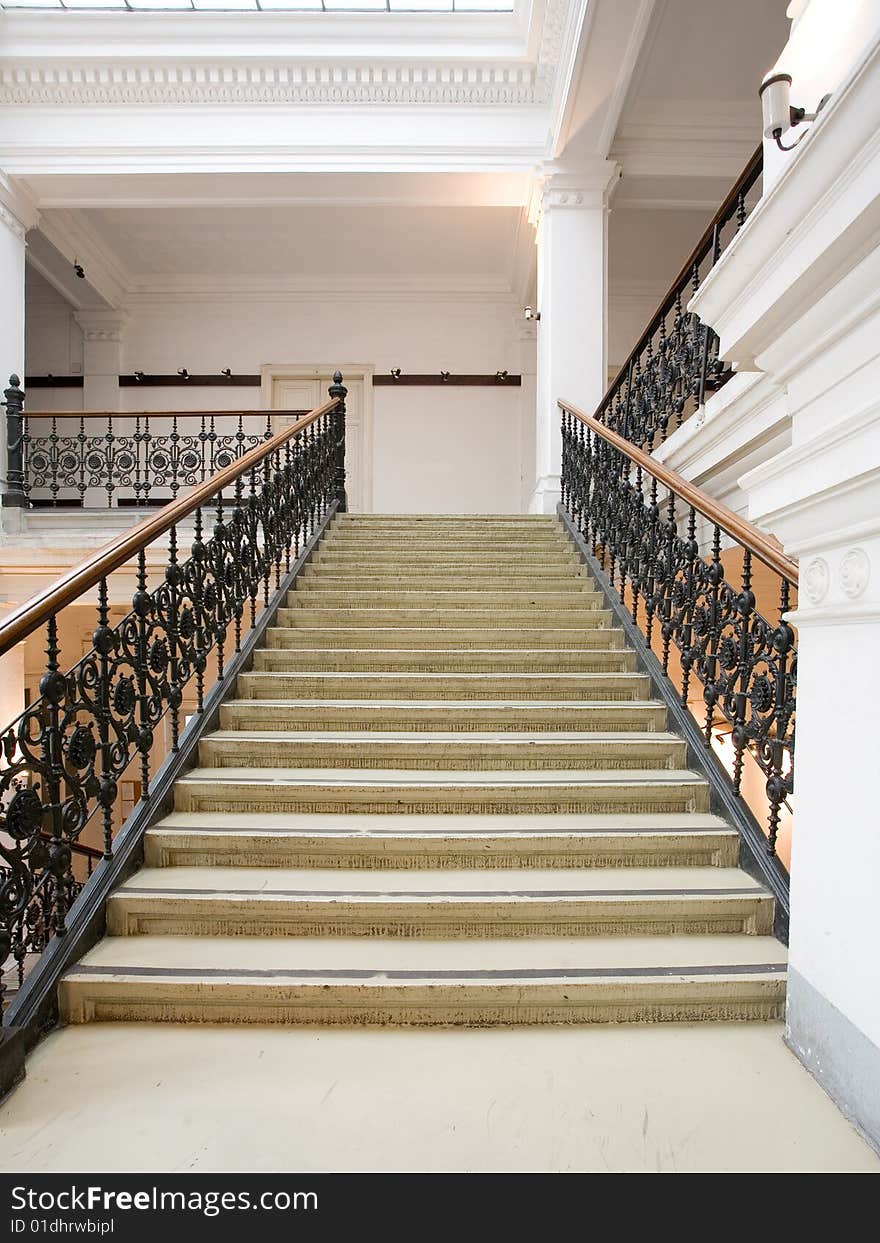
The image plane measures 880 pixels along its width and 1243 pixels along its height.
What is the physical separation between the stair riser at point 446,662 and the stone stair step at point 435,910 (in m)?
1.59

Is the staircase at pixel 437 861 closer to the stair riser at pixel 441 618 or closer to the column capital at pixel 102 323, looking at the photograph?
the stair riser at pixel 441 618

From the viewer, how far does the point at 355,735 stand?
336 centimetres

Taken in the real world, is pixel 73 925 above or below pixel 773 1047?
above

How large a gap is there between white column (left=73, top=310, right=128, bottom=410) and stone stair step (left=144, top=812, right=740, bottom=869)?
902 cm

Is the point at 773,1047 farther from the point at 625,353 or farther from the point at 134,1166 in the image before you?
the point at 625,353

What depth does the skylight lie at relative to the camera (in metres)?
6.41

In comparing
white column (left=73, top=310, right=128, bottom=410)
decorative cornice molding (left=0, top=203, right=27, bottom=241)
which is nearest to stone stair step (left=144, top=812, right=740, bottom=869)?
decorative cornice molding (left=0, top=203, right=27, bottom=241)

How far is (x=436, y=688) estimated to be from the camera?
145 inches

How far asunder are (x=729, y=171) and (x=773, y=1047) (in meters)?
7.51

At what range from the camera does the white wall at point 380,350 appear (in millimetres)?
10320

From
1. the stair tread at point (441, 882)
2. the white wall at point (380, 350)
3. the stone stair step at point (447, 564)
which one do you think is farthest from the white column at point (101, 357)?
the stair tread at point (441, 882)

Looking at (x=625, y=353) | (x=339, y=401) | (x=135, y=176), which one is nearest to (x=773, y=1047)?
(x=339, y=401)

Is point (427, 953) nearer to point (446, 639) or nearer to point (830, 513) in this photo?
Answer: point (830, 513)

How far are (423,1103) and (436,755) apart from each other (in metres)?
1.55
